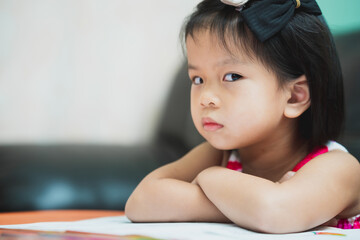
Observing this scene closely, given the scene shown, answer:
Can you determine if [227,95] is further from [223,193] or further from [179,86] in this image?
[179,86]

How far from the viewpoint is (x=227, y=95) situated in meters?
0.95

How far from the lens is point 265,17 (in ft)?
3.02

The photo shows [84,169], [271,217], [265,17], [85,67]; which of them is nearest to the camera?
[271,217]

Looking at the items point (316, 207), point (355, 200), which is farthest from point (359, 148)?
point (316, 207)

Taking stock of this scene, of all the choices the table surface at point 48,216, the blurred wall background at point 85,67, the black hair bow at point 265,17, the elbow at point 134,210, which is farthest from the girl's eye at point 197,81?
the blurred wall background at point 85,67

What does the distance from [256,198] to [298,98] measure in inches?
13.1

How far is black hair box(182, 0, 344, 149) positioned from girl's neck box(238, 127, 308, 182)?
0.03 meters

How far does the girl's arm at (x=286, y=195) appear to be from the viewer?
788 mm

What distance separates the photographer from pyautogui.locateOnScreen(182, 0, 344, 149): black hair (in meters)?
0.95

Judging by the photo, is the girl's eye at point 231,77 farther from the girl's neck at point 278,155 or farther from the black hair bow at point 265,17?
the girl's neck at point 278,155

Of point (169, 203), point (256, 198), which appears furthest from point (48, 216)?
point (256, 198)

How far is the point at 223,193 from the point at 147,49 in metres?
1.43

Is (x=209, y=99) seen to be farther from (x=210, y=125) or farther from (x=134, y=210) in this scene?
(x=134, y=210)

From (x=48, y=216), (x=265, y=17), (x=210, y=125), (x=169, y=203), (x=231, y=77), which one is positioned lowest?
(x=48, y=216)
